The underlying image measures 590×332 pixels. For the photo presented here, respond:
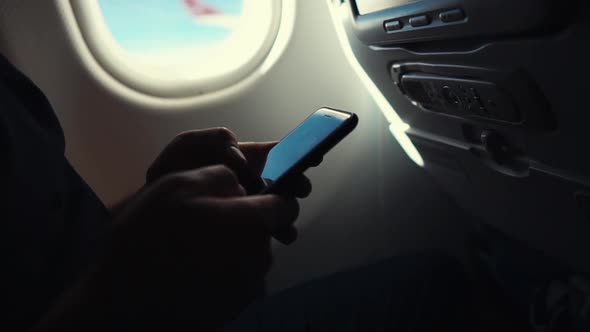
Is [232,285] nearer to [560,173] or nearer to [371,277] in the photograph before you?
[560,173]

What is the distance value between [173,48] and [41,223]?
552mm

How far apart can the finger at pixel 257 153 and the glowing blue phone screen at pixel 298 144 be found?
2 centimetres

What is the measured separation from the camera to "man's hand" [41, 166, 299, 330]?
40cm

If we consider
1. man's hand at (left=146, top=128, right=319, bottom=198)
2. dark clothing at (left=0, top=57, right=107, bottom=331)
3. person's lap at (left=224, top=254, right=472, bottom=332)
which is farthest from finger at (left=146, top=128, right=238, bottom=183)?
person's lap at (left=224, top=254, right=472, bottom=332)

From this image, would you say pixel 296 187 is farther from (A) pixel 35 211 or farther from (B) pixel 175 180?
(A) pixel 35 211

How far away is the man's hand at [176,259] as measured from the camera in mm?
404

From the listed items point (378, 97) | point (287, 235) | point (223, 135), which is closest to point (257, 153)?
point (223, 135)

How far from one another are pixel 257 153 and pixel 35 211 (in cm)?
31

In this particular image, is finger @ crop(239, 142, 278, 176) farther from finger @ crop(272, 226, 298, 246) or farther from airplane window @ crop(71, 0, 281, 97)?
airplane window @ crop(71, 0, 281, 97)

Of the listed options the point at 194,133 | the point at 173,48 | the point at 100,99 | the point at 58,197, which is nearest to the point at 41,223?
the point at 58,197

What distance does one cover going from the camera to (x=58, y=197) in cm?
66

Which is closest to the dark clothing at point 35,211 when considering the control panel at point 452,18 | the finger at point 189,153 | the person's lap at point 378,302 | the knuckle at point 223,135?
the finger at point 189,153

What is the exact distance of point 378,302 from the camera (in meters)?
0.93

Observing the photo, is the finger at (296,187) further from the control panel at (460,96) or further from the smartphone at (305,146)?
the control panel at (460,96)
